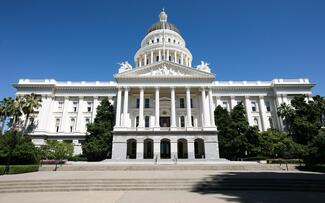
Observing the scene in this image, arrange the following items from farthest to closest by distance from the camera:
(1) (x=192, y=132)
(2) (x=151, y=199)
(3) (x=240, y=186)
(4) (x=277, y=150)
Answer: (1) (x=192, y=132) < (4) (x=277, y=150) < (3) (x=240, y=186) < (2) (x=151, y=199)

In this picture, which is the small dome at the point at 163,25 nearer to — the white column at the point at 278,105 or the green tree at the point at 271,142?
A: the white column at the point at 278,105

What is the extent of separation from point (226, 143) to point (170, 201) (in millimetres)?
28788

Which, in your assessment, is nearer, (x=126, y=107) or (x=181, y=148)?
(x=126, y=107)

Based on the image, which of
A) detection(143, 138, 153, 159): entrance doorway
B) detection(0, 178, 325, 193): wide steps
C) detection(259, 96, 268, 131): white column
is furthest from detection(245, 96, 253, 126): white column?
detection(0, 178, 325, 193): wide steps

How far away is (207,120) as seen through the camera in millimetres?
36469

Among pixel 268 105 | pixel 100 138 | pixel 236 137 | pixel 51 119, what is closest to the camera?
pixel 236 137

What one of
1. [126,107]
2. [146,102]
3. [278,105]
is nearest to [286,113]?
[278,105]

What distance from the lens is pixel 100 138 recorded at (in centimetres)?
3547

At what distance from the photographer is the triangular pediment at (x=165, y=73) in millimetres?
38875

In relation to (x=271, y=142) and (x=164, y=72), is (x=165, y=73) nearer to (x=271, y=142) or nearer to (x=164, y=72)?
(x=164, y=72)

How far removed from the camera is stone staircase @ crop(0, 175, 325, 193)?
11.2 metres

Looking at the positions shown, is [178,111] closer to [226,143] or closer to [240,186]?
[226,143]

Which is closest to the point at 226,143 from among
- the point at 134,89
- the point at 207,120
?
the point at 207,120

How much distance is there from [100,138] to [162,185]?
86.0 feet
